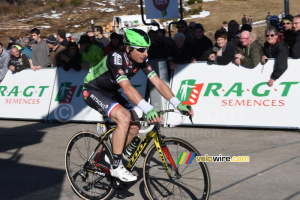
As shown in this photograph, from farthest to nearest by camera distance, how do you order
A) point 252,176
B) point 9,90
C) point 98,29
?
point 98,29
point 9,90
point 252,176

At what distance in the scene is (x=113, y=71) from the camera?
5.72 metres

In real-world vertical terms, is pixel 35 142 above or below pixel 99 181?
below

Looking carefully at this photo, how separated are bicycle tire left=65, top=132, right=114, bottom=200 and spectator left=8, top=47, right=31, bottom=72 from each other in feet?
24.8

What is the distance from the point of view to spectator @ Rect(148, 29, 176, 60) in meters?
11.9

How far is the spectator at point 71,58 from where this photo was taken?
12.3m

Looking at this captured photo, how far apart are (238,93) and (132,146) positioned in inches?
184

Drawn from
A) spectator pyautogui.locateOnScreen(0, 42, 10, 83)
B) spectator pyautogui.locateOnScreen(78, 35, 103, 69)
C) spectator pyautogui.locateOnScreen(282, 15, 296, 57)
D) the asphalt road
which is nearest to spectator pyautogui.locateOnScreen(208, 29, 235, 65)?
spectator pyautogui.locateOnScreen(282, 15, 296, 57)

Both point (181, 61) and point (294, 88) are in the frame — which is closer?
point (294, 88)

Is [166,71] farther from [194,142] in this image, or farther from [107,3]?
[107,3]

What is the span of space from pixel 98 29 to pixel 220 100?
236 inches

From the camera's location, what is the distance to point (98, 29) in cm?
1491

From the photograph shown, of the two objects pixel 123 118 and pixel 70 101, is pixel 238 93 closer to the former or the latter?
pixel 70 101

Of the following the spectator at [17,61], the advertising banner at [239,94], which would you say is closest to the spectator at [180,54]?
the advertising banner at [239,94]

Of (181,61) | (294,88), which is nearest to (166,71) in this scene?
(181,61)
